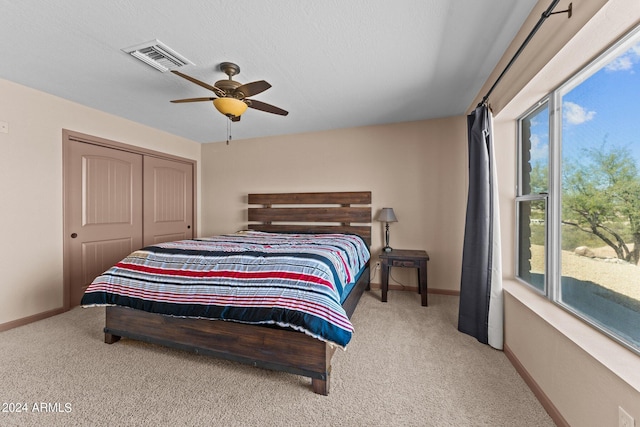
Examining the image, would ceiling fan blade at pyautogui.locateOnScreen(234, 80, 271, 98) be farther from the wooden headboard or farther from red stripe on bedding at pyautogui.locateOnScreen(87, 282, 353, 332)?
the wooden headboard

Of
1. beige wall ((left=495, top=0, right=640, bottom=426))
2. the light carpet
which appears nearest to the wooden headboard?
the light carpet

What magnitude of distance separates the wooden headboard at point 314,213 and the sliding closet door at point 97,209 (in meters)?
1.60

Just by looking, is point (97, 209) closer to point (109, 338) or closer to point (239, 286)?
point (109, 338)

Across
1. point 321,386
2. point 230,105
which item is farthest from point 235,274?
point 230,105

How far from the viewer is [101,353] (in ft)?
6.66

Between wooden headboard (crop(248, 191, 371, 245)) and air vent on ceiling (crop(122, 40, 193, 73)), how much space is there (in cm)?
229

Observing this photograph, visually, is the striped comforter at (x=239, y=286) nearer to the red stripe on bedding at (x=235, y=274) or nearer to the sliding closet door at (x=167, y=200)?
the red stripe on bedding at (x=235, y=274)

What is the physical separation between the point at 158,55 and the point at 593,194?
2.96 meters

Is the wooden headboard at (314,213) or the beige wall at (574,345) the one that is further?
the wooden headboard at (314,213)

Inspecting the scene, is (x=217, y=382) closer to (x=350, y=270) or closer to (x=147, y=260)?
(x=147, y=260)

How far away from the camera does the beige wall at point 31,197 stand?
249 cm

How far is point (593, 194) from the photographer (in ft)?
4.68

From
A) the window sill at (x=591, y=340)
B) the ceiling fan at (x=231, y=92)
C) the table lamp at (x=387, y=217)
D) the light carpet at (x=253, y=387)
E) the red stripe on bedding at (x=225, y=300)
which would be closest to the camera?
the window sill at (x=591, y=340)

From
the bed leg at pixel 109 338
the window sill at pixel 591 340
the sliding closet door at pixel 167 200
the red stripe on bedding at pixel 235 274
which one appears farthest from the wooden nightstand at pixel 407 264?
the sliding closet door at pixel 167 200
